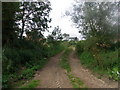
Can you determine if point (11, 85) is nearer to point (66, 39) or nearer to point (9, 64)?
point (9, 64)

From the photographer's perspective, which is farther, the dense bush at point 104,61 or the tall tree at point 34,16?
the tall tree at point 34,16

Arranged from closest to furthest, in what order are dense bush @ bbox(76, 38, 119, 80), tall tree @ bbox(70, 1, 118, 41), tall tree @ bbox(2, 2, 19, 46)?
dense bush @ bbox(76, 38, 119, 80) → tall tree @ bbox(2, 2, 19, 46) → tall tree @ bbox(70, 1, 118, 41)

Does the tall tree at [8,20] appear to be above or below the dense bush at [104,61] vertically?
Answer: above

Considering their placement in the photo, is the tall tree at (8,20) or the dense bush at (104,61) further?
the tall tree at (8,20)

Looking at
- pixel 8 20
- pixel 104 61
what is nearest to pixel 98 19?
pixel 104 61

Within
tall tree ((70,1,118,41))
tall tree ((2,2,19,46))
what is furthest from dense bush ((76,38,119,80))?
tall tree ((2,2,19,46))

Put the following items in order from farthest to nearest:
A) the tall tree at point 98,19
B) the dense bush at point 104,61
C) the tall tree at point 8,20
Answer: the tall tree at point 98,19
the tall tree at point 8,20
the dense bush at point 104,61

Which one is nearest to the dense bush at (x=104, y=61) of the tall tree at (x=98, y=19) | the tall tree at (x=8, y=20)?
the tall tree at (x=98, y=19)

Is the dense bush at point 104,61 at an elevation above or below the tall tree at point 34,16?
below

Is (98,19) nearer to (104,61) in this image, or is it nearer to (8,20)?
(104,61)

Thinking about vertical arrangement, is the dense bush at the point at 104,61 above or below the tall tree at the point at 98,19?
below

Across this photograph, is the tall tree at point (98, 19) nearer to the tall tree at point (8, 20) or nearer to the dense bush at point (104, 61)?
the dense bush at point (104, 61)

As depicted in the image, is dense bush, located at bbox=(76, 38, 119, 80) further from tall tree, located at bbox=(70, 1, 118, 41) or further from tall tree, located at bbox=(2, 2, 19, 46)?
tall tree, located at bbox=(2, 2, 19, 46)

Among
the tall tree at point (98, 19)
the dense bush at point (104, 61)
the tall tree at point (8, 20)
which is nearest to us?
the dense bush at point (104, 61)
